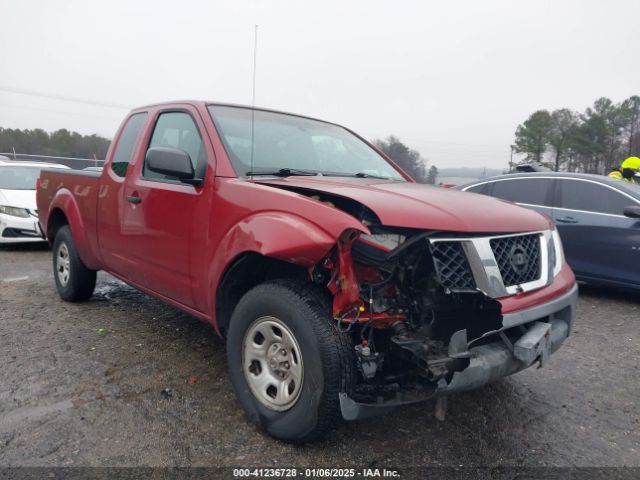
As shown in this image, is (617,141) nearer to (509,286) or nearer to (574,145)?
(574,145)

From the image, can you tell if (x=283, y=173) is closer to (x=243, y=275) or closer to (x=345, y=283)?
(x=243, y=275)

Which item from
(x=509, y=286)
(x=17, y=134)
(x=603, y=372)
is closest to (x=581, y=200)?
(x=603, y=372)

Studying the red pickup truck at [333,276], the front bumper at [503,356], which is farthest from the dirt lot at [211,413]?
the front bumper at [503,356]

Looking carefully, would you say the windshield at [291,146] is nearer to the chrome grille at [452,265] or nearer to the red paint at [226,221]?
the red paint at [226,221]

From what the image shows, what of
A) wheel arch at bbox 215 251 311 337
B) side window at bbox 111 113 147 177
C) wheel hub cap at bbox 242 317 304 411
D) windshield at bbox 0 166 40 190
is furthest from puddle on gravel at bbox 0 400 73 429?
windshield at bbox 0 166 40 190

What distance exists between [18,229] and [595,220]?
8.27m

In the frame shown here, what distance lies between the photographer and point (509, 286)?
7.98 feet

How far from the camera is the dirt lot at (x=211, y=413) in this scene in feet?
7.94

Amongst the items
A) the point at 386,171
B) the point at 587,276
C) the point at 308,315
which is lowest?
the point at 587,276

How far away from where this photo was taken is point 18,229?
308 inches

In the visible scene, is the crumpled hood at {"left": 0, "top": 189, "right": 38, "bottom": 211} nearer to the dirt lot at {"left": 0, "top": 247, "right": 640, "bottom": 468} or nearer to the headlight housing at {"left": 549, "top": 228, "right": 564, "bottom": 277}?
the dirt lot at {"left": 0, "top": 247, "right": 640, "bottom": 468}

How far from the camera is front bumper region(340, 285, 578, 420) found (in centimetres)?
215

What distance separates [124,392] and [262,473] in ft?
4.01

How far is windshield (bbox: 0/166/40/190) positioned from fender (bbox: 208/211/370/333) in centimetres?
755
